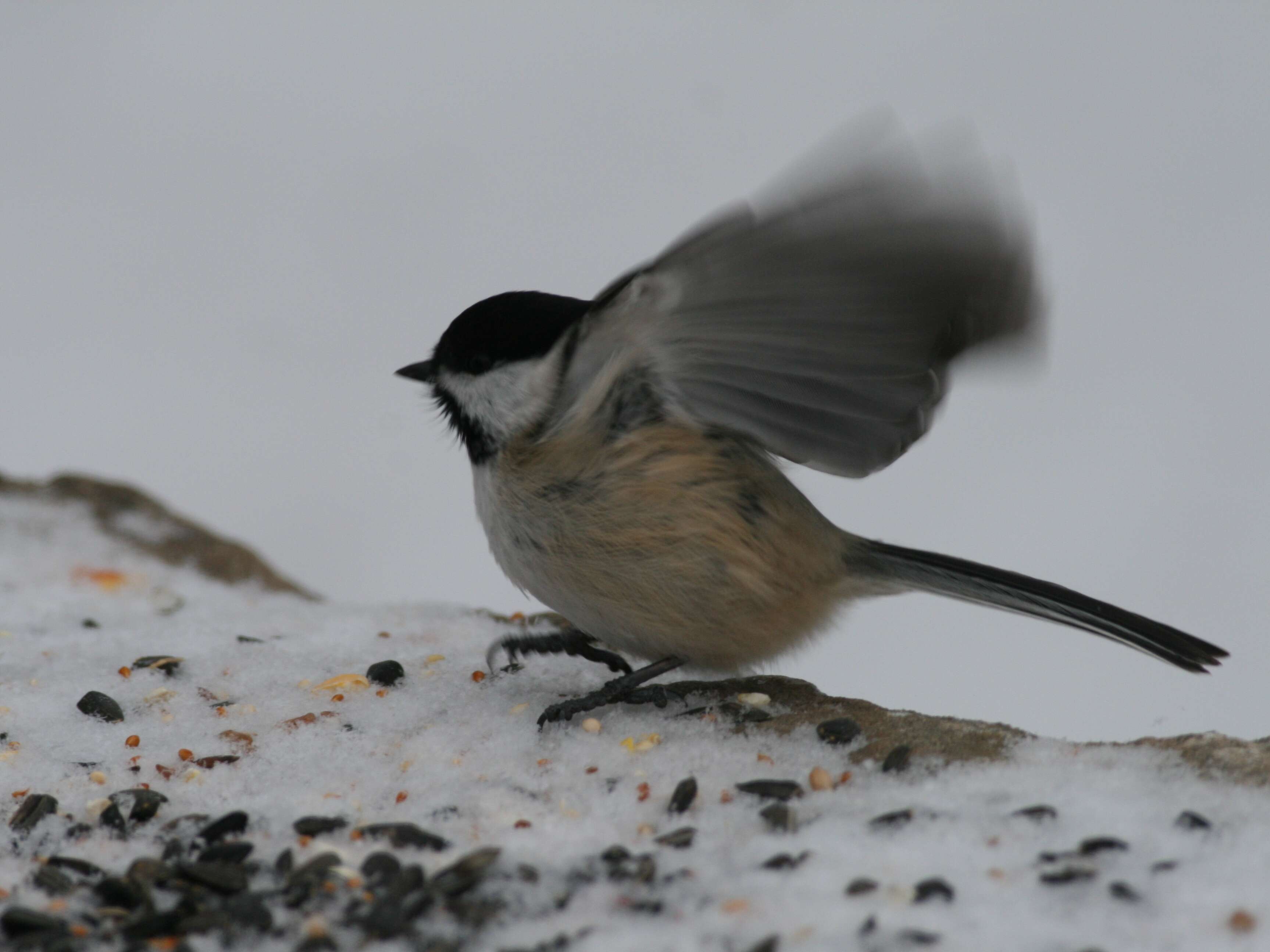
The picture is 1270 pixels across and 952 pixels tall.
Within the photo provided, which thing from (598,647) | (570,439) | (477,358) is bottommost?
(598,647)

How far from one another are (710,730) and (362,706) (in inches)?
23.9

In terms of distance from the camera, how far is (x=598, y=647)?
2436 millimetres

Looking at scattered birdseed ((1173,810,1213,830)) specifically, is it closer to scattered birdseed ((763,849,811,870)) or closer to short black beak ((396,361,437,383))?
scattered birdseed ((763,849,811,870))

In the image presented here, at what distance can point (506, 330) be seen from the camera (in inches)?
80.4

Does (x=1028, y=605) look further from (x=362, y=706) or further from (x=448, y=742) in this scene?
(x=362, y=706)

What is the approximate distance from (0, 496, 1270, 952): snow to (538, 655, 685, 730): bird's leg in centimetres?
2

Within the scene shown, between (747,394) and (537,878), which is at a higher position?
(747,394)

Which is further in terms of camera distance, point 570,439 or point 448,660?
point 448,660

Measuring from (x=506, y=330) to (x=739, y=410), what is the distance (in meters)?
0.42

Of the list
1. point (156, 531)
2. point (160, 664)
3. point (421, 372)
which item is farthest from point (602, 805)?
point (156, 531)

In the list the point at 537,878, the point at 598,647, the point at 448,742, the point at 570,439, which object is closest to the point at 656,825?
the point at 537,878

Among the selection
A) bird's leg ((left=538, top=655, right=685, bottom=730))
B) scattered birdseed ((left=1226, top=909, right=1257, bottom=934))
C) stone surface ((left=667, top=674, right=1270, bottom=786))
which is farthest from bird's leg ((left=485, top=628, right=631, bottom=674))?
scattered birdseed ((left=1226, top=909, right=1257, bottom=934))

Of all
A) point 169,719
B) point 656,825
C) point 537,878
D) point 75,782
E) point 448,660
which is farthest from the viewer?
point 448,660

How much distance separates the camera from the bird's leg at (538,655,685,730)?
6.57ft
